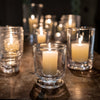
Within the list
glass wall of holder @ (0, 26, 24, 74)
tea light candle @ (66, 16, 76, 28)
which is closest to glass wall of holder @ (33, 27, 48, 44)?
glass wall of holder @ (0, 26, 24, 74)

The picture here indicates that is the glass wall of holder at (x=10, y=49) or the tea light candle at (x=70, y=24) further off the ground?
the tea light candle at (x=70, y=24)

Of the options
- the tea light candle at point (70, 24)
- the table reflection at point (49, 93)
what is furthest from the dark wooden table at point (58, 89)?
the tea light candle at point (70, 24)

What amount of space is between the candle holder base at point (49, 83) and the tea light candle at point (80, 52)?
196mm

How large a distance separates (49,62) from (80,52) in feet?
0.66

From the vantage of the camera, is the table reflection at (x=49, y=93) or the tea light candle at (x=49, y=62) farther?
the tea light candle at (x=49, y=62)

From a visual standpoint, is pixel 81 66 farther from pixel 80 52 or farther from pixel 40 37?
pixel 40 37

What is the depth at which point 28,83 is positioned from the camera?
0.60 meters

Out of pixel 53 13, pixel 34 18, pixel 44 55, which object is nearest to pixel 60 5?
pixel 53 13

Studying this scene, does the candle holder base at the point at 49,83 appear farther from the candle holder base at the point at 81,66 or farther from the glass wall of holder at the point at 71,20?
the glass wall of holder at the point at 71,20

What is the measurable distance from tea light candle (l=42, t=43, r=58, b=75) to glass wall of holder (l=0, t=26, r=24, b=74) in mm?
148

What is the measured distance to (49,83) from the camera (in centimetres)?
59

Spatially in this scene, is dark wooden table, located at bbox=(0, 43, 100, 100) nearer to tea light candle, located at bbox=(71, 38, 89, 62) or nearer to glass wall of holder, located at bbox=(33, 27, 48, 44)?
tea light candle, located at bbox=(71, 38, 89, 62)

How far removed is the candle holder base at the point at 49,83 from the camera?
1.88 feet

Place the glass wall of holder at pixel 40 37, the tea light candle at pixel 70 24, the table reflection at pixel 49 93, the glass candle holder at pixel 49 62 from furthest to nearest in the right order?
the tea light candle at pixel 70 24, the glass wall of holder at pixel 40 37, the glass candle holder at pixel 49 62, the table reflection at pixel 49 93
